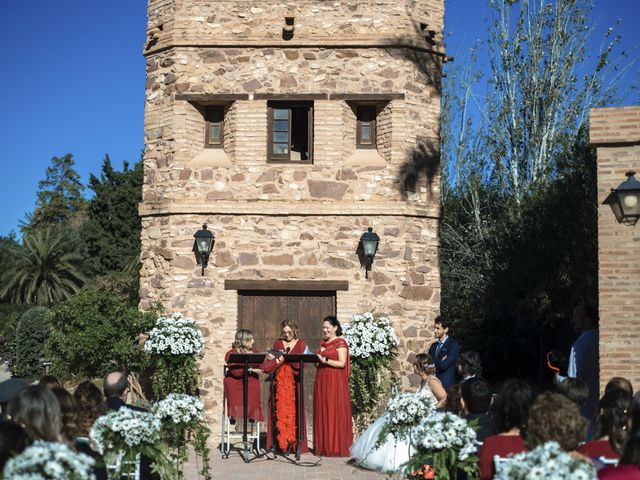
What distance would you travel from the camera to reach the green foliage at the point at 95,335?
43.0 feet

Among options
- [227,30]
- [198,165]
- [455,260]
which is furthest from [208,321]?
[455,260]

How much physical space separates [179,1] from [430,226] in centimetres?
548

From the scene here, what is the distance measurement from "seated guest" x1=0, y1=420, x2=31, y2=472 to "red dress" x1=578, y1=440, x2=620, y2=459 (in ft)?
10.6

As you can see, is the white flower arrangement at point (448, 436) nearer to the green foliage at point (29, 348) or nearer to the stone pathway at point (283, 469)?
the stone pathway at point (283, 469)

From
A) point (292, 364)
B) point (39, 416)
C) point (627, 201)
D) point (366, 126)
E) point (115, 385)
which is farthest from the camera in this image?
point (366, 126)

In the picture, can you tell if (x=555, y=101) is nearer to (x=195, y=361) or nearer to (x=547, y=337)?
(x=547, y=337)

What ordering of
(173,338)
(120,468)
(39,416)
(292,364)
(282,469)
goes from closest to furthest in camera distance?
(39,416) → (120,468) → (282,469) → (292,364) → (173,338)

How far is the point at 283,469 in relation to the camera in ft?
33.1

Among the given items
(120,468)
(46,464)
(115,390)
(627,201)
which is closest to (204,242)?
(627,201)

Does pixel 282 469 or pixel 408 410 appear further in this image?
pixel 282 469

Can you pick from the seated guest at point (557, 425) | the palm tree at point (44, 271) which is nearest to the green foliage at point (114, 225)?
the palm tree at point (44, 271)

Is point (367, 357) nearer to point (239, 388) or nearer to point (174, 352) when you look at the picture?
point (239, 388)

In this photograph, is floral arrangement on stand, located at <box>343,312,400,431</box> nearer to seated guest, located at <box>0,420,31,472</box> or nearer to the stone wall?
the stone wall

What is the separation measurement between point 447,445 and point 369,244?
7.54 meters
